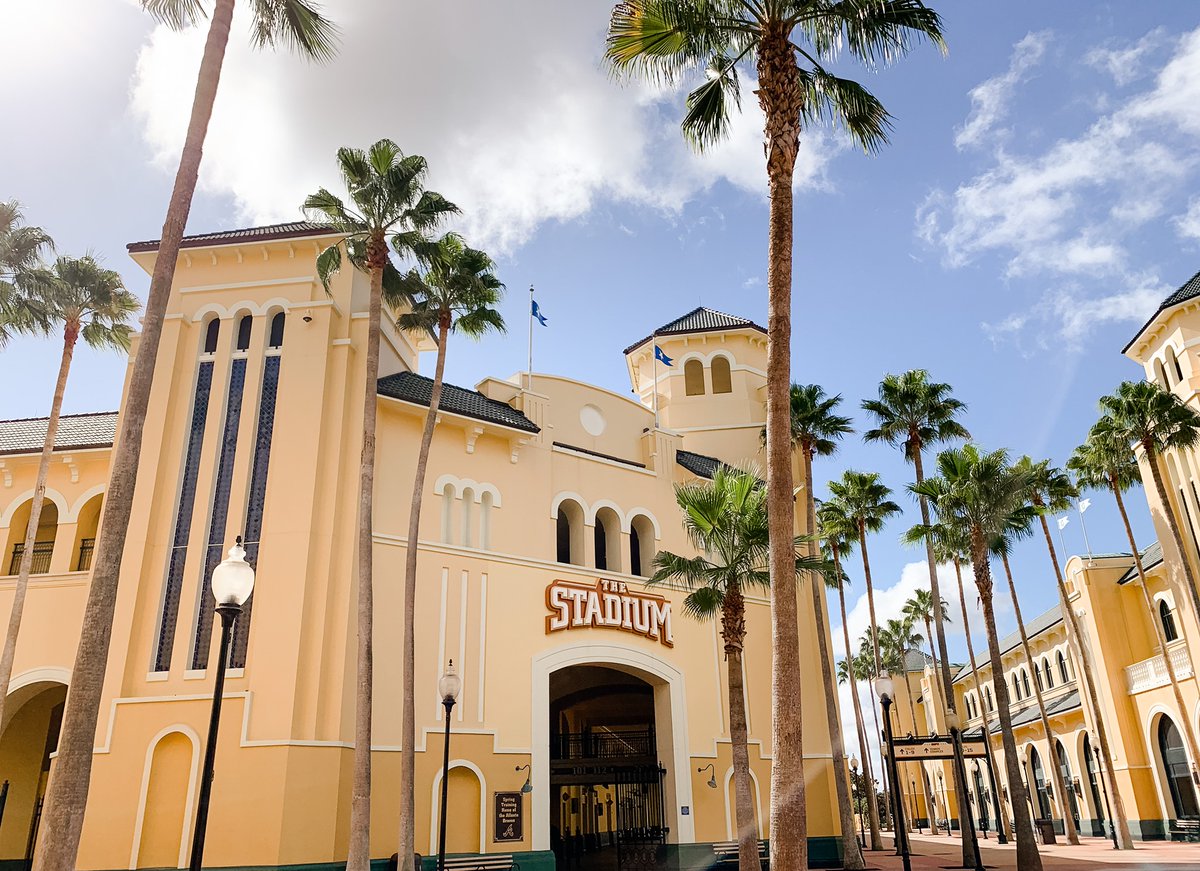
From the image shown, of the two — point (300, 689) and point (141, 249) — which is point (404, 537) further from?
point (141, 249)

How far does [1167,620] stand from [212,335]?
4176cm

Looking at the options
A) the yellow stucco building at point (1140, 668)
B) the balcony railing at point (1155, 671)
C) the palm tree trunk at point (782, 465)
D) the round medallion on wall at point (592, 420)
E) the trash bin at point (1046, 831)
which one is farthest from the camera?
the trash bin at point (1046, 831)

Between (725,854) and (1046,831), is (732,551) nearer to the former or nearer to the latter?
(725,854)

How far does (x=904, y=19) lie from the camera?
1376cm

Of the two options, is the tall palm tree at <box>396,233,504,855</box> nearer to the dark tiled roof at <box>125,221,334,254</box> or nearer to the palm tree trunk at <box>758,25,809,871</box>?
the dark tiled roof at <box>125,221,334,254</box>

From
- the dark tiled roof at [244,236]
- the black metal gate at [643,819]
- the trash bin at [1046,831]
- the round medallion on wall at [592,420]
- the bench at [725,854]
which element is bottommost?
the trash bin at [1046,831]

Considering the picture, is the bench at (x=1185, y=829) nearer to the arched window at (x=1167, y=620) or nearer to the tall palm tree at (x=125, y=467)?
the arched window at (x=1167, y=620)

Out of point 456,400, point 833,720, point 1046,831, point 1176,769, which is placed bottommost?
point 1046,831

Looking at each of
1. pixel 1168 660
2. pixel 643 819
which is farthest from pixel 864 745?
pixel 643 819

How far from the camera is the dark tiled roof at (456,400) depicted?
80.8 ft

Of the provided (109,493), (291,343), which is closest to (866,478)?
(291,343)

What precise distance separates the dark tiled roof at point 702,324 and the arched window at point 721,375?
4.40 ft

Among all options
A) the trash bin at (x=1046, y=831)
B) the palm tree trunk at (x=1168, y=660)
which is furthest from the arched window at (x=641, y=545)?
the trash bin at (x=1046, y=831)

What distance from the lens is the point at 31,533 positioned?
20984mm
